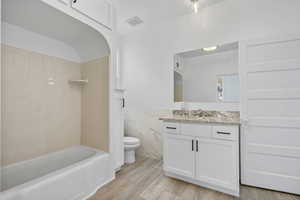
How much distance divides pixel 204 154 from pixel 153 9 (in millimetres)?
2391

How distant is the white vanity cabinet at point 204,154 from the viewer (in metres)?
1.65

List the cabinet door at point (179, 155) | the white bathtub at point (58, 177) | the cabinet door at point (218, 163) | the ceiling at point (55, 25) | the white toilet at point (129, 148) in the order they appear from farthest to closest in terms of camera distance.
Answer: the white toilet at point (129, 148) < the cabinet door at point (179, 155) < the cabinet door at point (218, 163) < the ceiling at point (55, 25) < the white bathtub at point (58, 177)

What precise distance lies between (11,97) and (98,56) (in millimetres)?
1187

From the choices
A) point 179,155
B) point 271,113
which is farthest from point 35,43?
point 271,113

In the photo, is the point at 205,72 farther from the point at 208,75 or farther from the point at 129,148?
the point at 129,148

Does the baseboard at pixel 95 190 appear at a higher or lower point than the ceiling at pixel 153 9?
lower

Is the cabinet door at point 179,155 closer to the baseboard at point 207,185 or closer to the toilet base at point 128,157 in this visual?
the baseboard at point 207,185

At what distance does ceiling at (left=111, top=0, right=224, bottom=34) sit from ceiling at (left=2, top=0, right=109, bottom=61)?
0.72 metres

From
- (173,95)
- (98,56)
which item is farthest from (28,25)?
(173,95)

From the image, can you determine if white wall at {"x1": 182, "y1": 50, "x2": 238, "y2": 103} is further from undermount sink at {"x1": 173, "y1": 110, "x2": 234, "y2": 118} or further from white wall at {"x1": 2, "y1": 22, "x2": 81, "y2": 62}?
white wall at {"x1": 2, "y1": 22, "x2": 81, "y2": 62}

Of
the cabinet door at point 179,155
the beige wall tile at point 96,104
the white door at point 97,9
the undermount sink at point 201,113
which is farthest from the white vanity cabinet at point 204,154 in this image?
the white door at point 97,9

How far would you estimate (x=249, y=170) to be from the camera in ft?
6.13

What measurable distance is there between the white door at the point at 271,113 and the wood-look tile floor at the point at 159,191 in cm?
15

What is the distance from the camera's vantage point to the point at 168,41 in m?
2.71
